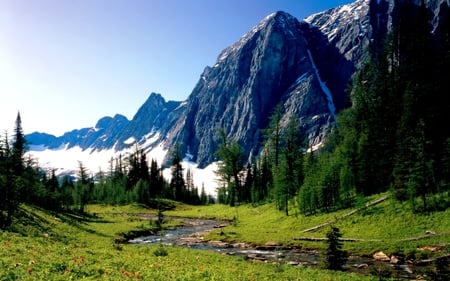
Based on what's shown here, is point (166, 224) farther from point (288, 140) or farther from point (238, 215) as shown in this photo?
point (288, 140)

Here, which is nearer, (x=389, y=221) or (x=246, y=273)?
(x=246, y=273)

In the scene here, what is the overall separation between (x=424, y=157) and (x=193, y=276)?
46.7 meters

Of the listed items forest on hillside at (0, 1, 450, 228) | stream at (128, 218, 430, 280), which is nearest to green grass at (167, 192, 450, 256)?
stream at (128, 218, 430, 280)

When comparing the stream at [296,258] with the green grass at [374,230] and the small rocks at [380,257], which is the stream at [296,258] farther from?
the green grass at [374,230]

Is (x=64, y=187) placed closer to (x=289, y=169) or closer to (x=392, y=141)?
(x=289, y=169)

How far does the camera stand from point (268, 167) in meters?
140

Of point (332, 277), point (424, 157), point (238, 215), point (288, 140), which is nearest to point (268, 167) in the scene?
point (238, 215)

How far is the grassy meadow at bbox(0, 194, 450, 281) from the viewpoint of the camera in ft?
71.3

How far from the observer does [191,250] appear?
45531 millimetres

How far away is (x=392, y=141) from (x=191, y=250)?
46.6 meters

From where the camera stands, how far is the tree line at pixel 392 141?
191 feet

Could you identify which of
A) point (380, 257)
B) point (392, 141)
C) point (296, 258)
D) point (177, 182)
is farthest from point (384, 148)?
point (177, 182)

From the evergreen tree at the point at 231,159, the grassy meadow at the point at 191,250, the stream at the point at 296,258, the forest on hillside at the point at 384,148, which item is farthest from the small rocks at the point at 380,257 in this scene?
the evergreen tree at the point at 231,159

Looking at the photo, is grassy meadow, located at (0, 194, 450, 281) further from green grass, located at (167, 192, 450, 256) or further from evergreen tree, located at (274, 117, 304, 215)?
evergreen tree, located at (274, 117, 304, 215)
